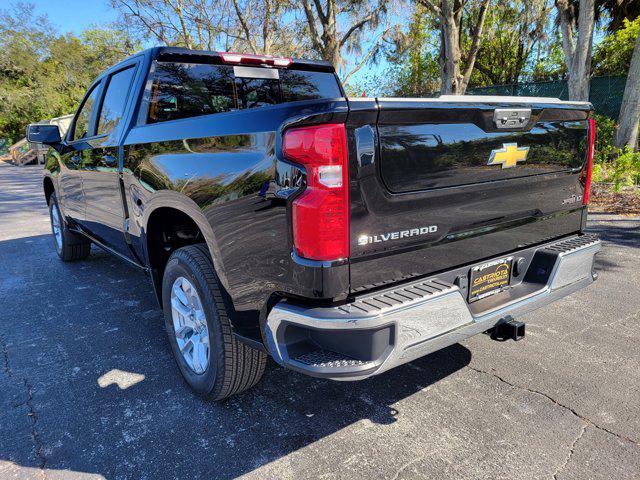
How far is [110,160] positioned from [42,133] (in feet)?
5.83

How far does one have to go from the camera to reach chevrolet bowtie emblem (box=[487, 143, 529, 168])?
2.25 metres

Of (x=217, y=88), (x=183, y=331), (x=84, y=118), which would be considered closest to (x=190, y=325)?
(x=183, y=331)

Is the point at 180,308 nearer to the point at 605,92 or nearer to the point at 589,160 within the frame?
the point at 589,160

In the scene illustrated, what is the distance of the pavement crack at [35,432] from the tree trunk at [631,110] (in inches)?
432

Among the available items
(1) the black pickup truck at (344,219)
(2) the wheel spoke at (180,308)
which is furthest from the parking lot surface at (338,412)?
(2) the wheel spoke at (180,308)

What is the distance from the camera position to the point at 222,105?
3.46 m

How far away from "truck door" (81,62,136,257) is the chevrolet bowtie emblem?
2.52 m

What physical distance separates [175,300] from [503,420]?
1.96 meters

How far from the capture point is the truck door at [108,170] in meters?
3.39

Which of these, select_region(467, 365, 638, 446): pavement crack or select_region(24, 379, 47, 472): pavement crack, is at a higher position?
select_region(467, 365, 638, 446): pavement crack

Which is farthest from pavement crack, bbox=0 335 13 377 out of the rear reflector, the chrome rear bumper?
the rear reflector

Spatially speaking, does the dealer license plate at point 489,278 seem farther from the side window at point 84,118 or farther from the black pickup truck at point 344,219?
the side window at point 84,118

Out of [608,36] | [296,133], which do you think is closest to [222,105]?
[296,133]

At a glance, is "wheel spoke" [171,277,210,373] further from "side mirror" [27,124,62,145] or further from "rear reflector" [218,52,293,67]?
"side mirror" [27,124,62,145]
